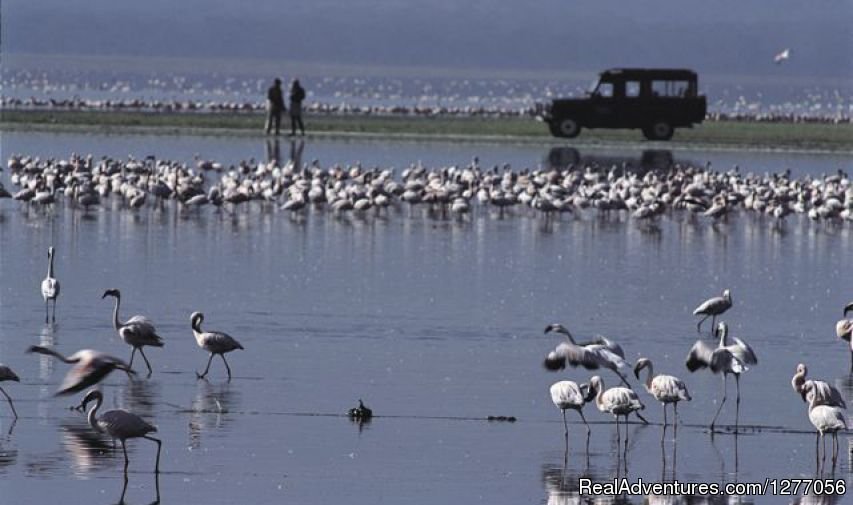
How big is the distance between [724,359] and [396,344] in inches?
156

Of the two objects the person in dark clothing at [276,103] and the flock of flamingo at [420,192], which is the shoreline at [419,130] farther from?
the flock of flamingo at [420,192]

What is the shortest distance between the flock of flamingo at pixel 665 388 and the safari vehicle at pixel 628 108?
39.2m

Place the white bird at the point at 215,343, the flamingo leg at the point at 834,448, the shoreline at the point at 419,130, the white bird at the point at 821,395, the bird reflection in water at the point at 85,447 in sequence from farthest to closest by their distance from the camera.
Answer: the shoreline at the point at 419,130 < the white bird at the point at 215,343 < the white bird at the point at 821,395 < the flamingo leg at the point at 834,448 < the bird reflection in water at the point at 85,447

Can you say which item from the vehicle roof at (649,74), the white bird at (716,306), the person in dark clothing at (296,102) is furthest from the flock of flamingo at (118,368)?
the vehicle roof at (649,74)

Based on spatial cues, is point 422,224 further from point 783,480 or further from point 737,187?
point 783,480

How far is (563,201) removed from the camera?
35.9 m

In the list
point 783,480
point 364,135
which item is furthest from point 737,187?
point 783,480

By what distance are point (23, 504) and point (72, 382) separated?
2.37 meters

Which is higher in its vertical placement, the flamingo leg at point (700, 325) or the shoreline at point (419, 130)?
the shoreline at point (419, 130)

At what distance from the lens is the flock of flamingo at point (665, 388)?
15383mm

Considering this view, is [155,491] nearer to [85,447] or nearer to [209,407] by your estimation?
[85,447]

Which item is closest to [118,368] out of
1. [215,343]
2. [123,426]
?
[123,426]

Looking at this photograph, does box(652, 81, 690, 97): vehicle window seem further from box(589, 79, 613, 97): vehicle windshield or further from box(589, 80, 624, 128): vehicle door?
box(589, 80, 624, 128): vehicle door

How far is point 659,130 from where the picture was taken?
192 feet
